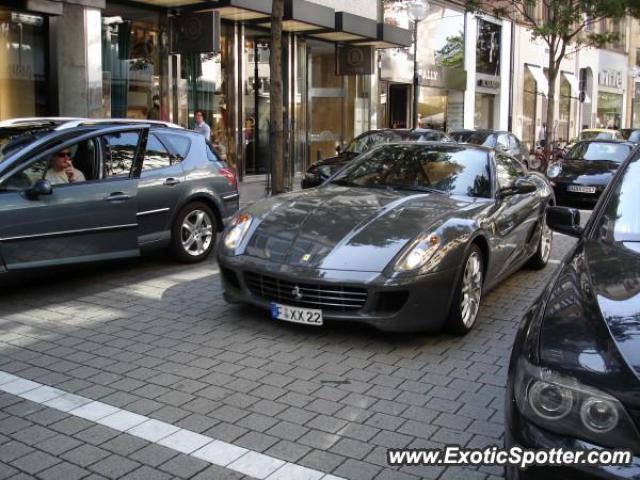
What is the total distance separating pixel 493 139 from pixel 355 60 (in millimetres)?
5259

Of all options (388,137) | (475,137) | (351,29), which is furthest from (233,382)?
(351,29)

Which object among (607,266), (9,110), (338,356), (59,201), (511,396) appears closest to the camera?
(511,396)

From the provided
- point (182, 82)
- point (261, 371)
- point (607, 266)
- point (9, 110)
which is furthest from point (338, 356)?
point (182, 82)

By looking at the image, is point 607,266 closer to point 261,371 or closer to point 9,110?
point 261,371

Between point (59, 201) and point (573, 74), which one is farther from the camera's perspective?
point (573, 74)

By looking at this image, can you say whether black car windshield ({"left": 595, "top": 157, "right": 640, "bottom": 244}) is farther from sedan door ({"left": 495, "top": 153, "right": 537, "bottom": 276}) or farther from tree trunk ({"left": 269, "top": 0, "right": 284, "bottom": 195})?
tree trunk ({"left": 269, "top": 0, "right": 284, "bottom": 195})

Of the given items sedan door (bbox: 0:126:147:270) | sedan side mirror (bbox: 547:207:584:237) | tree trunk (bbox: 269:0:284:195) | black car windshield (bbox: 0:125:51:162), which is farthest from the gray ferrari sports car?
tree trunk (bbox: 269:0:284:195)

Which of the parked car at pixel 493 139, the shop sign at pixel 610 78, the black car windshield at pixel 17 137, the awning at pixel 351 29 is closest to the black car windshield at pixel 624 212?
the black car windshield at pixel 17 137

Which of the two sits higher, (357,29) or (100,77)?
(357,29)

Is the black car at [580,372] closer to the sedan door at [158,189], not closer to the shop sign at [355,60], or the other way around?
the sedan door at [158,189]

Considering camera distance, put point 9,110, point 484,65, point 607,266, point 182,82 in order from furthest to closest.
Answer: point 484,65
point 182,82
point 9,110
point 607,266

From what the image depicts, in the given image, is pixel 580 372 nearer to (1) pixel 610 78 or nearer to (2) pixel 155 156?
(2) pixel 155 156

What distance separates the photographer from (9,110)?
13359 millimetres

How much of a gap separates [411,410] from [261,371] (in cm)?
110
